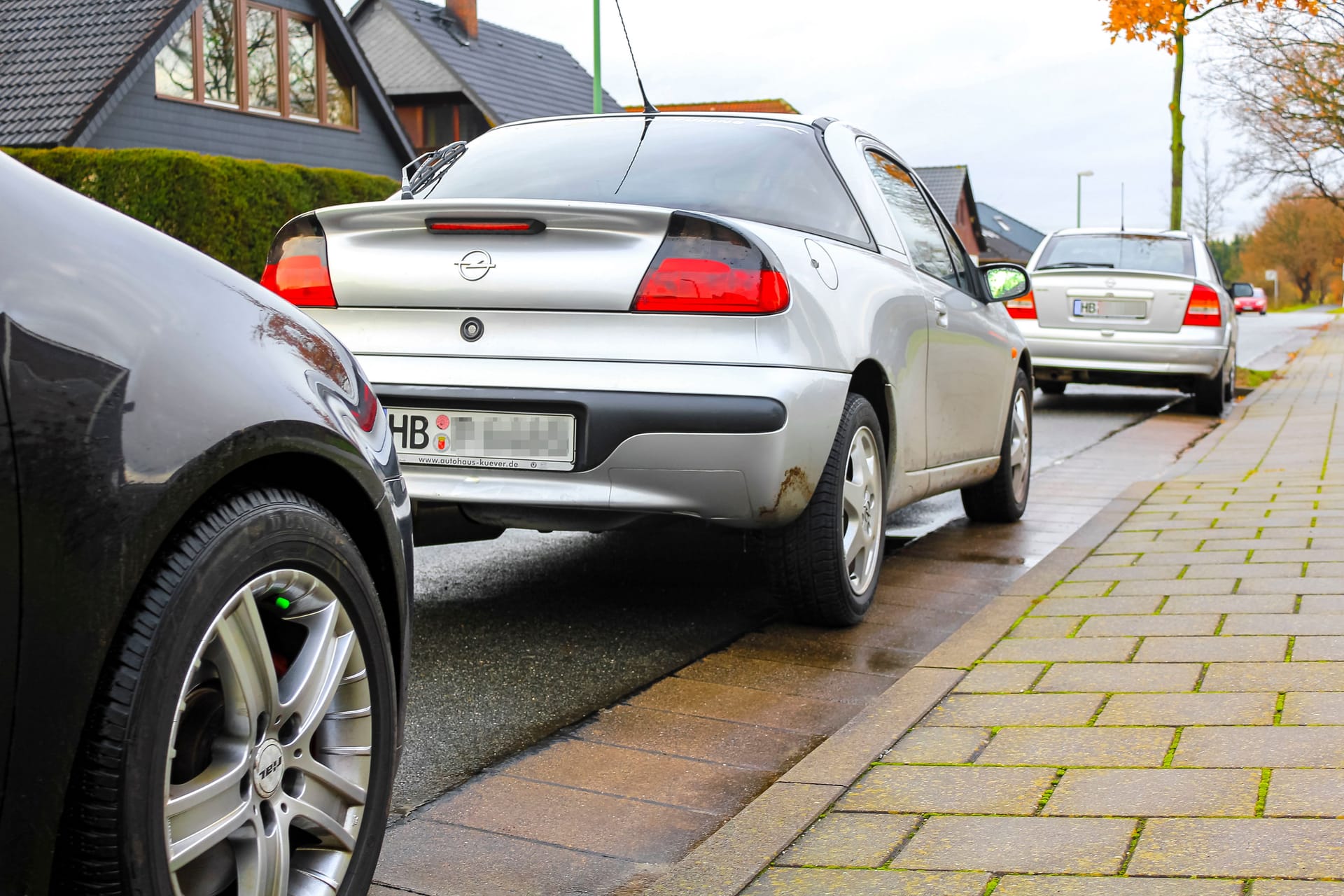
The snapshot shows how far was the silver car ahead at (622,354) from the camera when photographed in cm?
385

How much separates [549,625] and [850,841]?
1.98 metres

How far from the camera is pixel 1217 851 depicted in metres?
2.53

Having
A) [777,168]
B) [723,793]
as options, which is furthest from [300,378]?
[777,168]

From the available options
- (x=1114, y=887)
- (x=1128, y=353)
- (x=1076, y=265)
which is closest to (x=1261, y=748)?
(x=1114, y=887)

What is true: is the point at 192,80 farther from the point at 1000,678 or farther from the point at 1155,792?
the point at 1155,792

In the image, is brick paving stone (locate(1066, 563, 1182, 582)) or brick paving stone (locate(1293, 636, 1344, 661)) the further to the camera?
brick paving stone (locate(1066, 563, 1182, 582))

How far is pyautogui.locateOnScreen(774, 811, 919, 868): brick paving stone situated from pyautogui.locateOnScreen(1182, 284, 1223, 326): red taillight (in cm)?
1065

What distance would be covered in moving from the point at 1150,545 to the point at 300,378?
430cm

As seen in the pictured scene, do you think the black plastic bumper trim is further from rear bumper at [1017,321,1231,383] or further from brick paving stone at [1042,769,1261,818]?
rear bumper at [1017,321,1231,383]

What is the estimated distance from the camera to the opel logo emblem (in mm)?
3965

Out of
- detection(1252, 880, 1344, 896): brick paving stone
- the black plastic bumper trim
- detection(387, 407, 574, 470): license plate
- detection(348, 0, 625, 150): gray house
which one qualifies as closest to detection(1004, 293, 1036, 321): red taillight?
the black plastic bumper trim

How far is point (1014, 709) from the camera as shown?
3463 mm

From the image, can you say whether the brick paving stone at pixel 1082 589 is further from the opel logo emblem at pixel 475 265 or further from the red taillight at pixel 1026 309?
the red taillight at pixel 1026 309

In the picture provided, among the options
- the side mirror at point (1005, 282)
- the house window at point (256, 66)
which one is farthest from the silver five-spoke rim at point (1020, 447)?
the house window at point (256, 66)
